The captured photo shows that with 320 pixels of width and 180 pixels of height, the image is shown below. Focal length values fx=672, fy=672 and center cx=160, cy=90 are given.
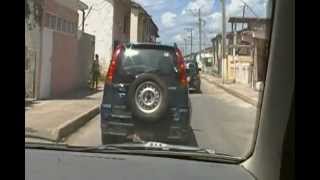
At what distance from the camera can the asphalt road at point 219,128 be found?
404 centimetres

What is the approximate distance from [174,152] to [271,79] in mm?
819

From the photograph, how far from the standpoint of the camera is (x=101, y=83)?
8695 millimetres

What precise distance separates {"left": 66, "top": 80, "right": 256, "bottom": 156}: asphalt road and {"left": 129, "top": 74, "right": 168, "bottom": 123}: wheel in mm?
479

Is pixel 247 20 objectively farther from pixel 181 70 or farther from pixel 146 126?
pixel 181 70

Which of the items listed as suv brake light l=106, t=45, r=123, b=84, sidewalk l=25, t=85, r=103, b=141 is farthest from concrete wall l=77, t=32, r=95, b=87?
suv brake light l=106, t=45, r=123, b=84

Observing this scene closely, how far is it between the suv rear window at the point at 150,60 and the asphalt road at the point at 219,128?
0.78 meters

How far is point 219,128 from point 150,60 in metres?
1.55

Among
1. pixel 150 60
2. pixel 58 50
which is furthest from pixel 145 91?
pixel 58 50

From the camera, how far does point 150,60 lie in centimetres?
842

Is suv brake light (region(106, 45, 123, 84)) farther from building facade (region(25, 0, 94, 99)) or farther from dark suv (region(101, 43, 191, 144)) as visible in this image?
building facade (region(25, 0, 94, 99))

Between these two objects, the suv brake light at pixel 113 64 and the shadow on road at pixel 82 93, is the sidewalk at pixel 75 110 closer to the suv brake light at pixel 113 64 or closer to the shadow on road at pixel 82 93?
the shadow on road at pixel 82 93

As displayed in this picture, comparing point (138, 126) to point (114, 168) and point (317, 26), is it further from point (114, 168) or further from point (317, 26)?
point (317, 26)

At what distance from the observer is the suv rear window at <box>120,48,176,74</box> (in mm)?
8202
